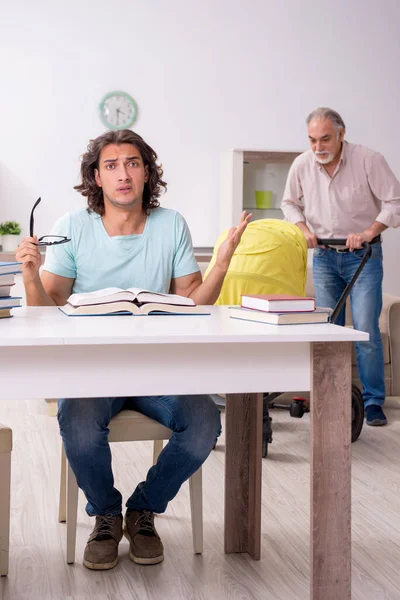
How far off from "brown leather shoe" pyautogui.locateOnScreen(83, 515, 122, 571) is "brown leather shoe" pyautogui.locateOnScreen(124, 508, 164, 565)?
44 mm

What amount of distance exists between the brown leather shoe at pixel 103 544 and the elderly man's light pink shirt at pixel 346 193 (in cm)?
235

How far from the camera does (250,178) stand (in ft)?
19.8

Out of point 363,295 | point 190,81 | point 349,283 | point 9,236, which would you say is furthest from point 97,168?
point 190,81

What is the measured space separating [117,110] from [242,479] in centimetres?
423

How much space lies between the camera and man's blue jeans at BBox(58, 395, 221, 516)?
2.05 meters

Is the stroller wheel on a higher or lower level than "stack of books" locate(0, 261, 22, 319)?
lower

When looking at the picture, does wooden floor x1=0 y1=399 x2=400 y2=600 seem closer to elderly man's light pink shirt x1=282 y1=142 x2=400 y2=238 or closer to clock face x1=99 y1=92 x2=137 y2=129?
elderly man's light pink shirt x1=282 y1=142 x2=400 y2=238

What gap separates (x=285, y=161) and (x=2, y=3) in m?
2.33

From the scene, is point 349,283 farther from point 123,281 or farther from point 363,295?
point 123,281

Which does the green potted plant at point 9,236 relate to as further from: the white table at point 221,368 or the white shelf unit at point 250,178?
the white table at point 221,368

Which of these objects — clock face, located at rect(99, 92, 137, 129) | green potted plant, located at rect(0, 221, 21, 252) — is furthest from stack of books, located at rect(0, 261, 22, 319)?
clock face, located at rect(99, 92, 137, 129)

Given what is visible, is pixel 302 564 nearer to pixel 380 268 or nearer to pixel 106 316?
pixel 106 316

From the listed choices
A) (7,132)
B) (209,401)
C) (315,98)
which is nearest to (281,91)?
(315,98)

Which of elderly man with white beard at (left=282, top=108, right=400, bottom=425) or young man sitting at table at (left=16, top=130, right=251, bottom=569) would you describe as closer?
young man sitting at table at (left=16, top=130, right=251, bottom=569)
